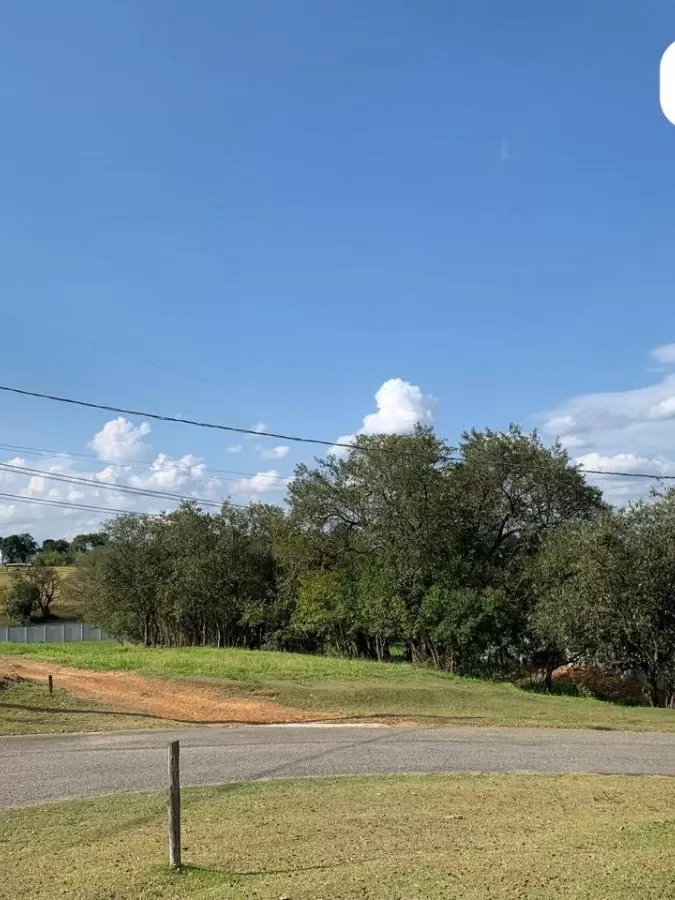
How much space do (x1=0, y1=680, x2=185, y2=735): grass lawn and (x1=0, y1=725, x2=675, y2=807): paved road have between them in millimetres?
1034

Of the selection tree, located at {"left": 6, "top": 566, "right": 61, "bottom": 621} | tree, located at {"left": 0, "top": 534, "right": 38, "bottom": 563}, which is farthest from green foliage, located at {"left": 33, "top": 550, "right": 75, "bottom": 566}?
tree, located at {"left": 0, "top": 534, "right": 38, "bottom": 563}

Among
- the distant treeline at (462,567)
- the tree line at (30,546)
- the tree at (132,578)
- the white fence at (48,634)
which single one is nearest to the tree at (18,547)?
the tree line at (30,546)

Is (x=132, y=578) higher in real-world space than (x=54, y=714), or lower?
higher

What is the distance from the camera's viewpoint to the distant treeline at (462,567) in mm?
Answer: 27016

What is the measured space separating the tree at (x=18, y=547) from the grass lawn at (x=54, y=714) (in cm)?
11575

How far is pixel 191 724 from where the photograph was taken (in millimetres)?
17359

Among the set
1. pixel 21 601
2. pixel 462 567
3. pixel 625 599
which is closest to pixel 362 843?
pixel 625 599

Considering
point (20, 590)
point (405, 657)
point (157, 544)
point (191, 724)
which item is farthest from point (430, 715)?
point (20, 590)

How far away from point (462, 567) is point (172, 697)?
14.5m

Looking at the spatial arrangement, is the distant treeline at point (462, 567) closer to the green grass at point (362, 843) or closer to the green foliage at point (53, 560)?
the green grass at point (362, 843)

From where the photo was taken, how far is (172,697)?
20812mm

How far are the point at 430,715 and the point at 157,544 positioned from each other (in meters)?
30.7

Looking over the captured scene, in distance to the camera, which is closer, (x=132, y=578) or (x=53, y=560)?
(x=132, y=578)

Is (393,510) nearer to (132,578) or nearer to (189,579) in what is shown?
(189,579)
